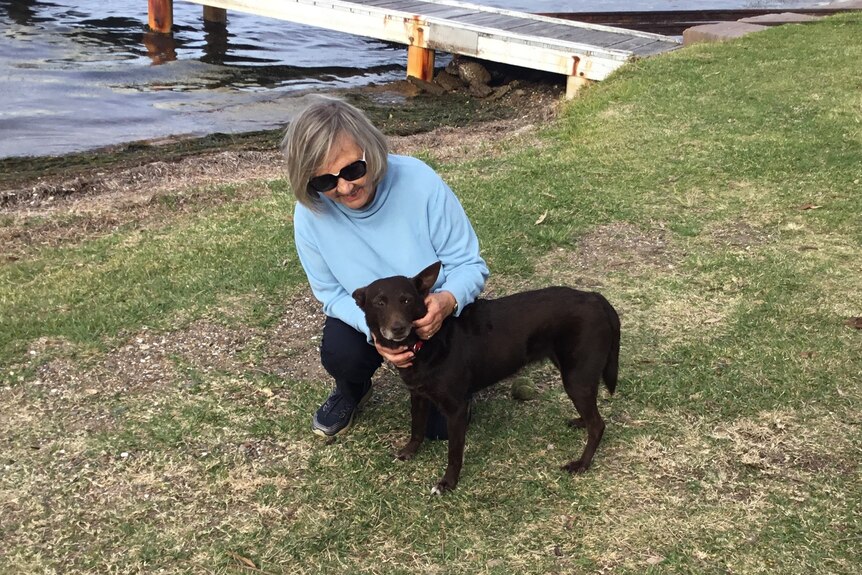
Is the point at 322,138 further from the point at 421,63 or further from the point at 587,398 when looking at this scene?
the point at 421,63

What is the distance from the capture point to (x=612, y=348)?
10.5 ft

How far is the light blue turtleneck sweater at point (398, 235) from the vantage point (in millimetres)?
3135

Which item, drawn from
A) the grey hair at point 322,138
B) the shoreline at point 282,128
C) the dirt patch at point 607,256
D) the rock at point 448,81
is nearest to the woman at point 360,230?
the grey hair at point 322,138

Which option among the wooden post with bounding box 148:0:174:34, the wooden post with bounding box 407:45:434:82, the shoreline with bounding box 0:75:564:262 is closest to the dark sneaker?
the shoreline with bounding box 0:75:564:262

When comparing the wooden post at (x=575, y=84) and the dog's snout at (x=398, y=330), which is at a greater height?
the dog's snout at (x=398, y=330)

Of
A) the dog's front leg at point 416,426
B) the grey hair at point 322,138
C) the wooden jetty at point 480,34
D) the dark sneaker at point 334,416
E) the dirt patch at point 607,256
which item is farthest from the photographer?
the wooden jetty at point 480,34

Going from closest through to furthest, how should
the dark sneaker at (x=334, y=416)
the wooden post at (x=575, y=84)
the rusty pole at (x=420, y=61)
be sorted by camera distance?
the dark sneaker at (x=334, y=416)
the wooden post at (x=575, y=84)
the rusty pole at (x=420, y=61)

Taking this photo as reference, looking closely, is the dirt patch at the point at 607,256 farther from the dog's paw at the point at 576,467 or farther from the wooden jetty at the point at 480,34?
the wooden jetty at the point at 480,34

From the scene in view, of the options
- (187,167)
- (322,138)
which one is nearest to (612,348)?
(322,138)

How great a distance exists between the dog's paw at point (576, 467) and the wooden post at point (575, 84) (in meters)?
8.54

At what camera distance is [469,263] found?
319 cm

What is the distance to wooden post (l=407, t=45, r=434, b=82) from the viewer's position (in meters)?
13.5

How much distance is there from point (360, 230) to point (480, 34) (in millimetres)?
10075

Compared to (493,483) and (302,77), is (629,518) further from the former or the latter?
(302,77)
